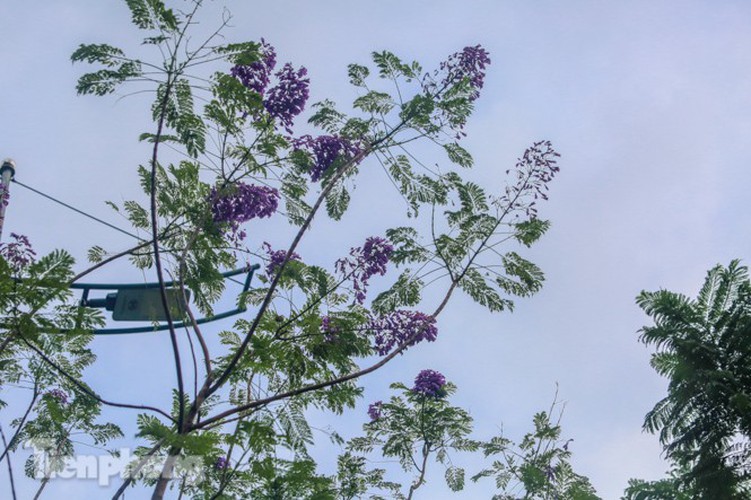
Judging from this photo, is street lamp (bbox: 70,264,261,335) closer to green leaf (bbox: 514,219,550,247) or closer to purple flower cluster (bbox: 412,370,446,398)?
green leaf (bbox: 514,219,550,247)

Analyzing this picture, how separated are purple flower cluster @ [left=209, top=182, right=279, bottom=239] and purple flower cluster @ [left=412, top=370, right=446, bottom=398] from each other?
4163 millimetres

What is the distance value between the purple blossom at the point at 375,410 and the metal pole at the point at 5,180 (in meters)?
4.81

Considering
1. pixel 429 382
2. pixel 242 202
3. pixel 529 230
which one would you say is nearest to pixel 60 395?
pixel 429 382

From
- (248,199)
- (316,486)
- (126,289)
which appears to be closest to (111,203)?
(126,289)

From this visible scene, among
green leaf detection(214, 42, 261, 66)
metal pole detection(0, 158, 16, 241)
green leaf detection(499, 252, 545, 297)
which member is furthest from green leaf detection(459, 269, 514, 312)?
metal pole detection(0, 158, 16, 241)

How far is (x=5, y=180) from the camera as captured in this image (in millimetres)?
8398

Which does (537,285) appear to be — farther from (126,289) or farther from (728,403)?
(728,403)

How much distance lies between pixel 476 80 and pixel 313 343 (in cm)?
241

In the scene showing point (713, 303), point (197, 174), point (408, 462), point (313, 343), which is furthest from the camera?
point (713, 303)

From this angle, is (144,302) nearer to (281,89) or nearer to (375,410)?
(281,89)

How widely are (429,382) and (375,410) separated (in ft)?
3.18

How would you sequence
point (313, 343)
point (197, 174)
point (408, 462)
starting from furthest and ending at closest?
point (408, 462), point (197, 174), point (313, 343)

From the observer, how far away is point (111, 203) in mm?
6098

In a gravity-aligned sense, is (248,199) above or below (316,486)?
above
